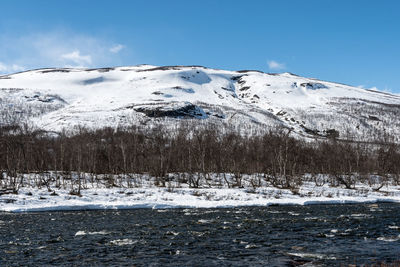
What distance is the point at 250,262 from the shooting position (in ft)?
43.5

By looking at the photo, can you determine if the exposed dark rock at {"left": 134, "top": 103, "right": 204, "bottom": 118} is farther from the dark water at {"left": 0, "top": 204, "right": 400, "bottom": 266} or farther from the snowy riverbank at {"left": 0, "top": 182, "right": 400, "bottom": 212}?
the dark water at {"left": 0, "top": 204, "right": 400, "bottom": 266}

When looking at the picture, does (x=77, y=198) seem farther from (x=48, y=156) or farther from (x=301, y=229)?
(x=48, y=156)

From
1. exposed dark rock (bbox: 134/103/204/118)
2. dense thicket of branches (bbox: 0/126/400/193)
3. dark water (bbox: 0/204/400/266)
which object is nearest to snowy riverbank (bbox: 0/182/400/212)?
dark water (bbox: 0/204/400/266)

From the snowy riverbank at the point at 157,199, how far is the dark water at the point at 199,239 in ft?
14.2

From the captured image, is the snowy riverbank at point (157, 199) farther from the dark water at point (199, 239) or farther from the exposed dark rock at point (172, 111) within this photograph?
the exposed dark rock at point (172, 111)

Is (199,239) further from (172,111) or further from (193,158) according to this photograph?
(172,111)

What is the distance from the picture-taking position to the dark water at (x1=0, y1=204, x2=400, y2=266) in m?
13.8

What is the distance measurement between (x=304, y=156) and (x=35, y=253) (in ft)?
240

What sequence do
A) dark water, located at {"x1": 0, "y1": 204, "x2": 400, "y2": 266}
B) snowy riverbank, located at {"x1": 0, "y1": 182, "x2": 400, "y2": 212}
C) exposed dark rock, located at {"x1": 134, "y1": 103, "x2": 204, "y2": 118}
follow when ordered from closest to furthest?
dark water, located at {"x1": 0, "y1": 204, "x2": 400, "y2": 266}
snowy riverbank, located at {"x1": 0, "y1": 182, "x2": 400, "y2": 212}
exposed dark rock, located at {"x1": 134, "y1": 103, "x2": 204, "y2": 118}

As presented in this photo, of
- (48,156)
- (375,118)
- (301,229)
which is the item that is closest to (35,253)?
(301,229)

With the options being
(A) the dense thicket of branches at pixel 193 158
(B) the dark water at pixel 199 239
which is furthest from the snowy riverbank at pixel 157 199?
(A) the dense thicket of branches at pixel 193 158

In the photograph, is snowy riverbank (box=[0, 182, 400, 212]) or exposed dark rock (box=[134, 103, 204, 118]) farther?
exposed dark rock (box=[134, 103, 204, 118])

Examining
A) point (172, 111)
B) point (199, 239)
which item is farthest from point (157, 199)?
point (172, 111)

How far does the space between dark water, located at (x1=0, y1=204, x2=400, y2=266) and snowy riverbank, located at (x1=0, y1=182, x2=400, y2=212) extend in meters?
4.34
